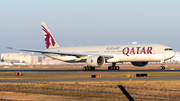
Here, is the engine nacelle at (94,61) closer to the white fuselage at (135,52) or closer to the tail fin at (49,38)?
the white fuselage at (135,52)

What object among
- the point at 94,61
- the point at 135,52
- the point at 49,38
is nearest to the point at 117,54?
the point at 135,52

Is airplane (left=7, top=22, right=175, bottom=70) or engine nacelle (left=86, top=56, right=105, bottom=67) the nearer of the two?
airplane (left=7, top=22, right=175, bottom=70)

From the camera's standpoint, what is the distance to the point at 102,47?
197 feet

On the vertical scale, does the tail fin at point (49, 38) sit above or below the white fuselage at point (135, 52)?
above

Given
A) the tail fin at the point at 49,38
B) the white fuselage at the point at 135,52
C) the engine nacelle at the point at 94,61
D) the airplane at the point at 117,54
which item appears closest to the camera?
the white fuselage at the point at 135,52

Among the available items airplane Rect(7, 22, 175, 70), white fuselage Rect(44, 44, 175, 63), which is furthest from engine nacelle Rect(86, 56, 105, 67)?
white fuselage Rect(44, 44, 175, 63)

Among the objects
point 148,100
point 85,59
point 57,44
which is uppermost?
point 57,44

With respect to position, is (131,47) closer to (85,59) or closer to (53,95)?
(85,59)

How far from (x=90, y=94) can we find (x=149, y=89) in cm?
469

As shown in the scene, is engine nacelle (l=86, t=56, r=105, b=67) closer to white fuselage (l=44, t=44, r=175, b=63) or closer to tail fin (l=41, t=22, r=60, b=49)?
white fuselage (l=44, t=44, r=175, b=63)

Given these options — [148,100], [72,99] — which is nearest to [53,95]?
[72,99]

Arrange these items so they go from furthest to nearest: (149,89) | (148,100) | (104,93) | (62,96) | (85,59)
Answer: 1. (85,59)
2. (149,89)
3. (104,93)
4. (62,96)
5. (148,100)

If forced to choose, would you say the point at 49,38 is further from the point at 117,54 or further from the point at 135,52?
the point at 135,52

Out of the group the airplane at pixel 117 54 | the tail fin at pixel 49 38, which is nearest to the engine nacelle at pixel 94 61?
the airplane at pixel 117 54
